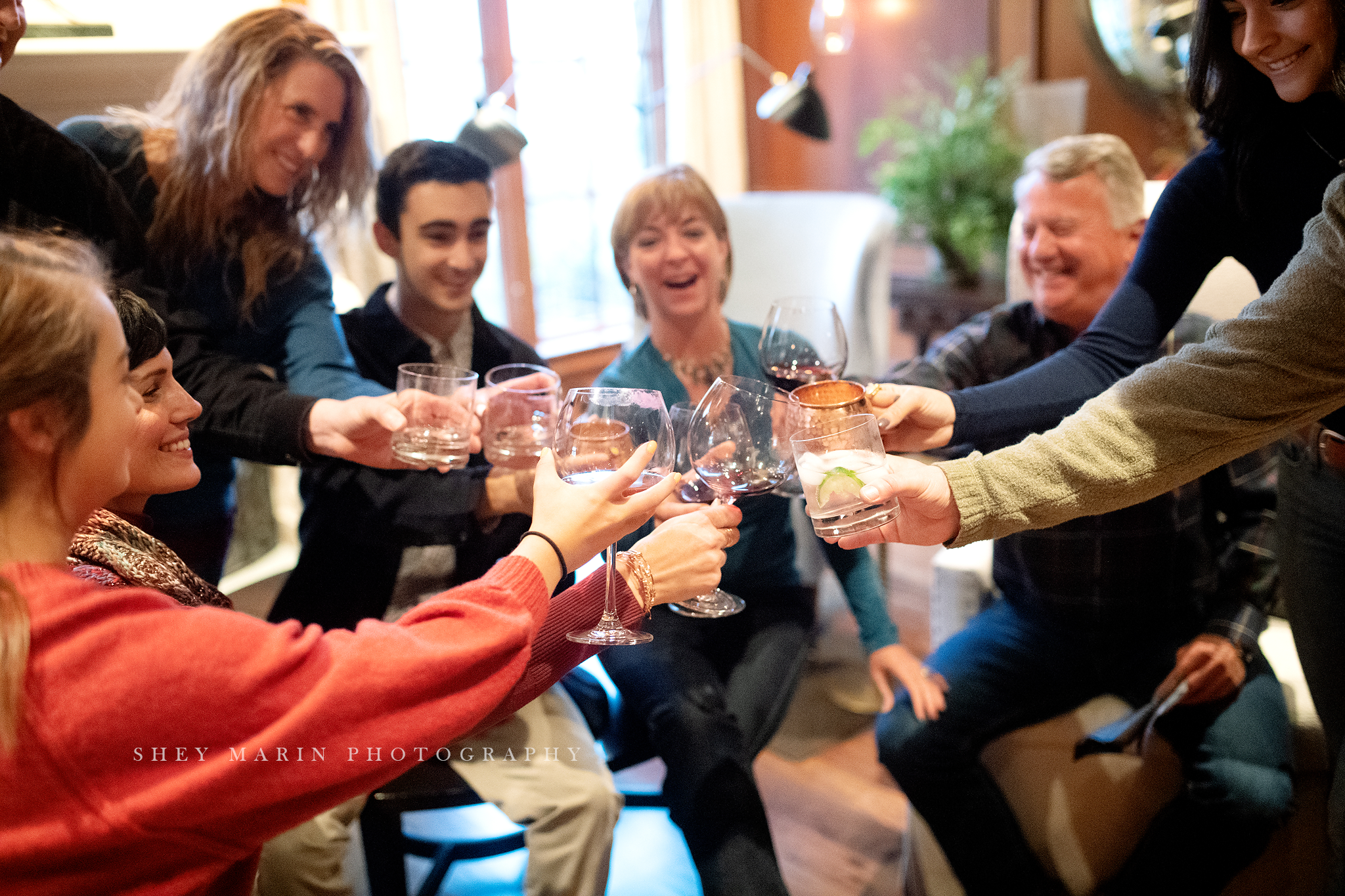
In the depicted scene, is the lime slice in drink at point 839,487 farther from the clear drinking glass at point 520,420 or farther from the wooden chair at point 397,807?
the wooden chair at point 397,807

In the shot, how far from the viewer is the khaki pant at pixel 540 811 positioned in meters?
1.21

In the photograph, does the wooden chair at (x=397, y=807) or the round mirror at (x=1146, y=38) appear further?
the round mirror at (x=1146, y=38)

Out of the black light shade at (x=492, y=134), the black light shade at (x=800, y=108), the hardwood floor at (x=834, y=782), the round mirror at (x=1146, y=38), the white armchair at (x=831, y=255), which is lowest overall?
the hardwood floor at (x=834, y=782)

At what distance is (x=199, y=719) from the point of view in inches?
27.5

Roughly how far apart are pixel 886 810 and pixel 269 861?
121cm

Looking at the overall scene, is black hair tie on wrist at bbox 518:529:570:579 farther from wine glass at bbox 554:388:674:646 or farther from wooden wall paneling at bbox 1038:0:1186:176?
wooden wall paneling at bbox 1038:0:1186:176

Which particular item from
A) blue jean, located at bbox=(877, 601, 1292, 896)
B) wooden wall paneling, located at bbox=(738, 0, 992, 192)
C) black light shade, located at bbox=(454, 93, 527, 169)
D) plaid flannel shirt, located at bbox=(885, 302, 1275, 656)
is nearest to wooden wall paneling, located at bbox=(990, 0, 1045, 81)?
wooden wall paneling, located at bbox=(738, 0, 992, 192)

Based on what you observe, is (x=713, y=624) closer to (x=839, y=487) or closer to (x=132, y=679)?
(x=839, y=487)

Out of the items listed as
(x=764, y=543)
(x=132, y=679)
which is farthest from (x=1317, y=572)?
(x=132, y=679)

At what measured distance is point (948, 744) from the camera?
150 cm

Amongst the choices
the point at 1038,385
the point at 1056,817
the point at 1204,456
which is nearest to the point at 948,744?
the point at 1056,817

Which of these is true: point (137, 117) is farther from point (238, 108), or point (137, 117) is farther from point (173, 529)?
point (173, 529)

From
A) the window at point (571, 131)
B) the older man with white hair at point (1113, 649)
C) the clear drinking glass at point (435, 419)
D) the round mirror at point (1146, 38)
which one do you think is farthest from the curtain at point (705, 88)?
the clear drinking glass at point (435, 419)

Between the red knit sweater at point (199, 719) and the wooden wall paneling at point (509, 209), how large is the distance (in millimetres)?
2632
